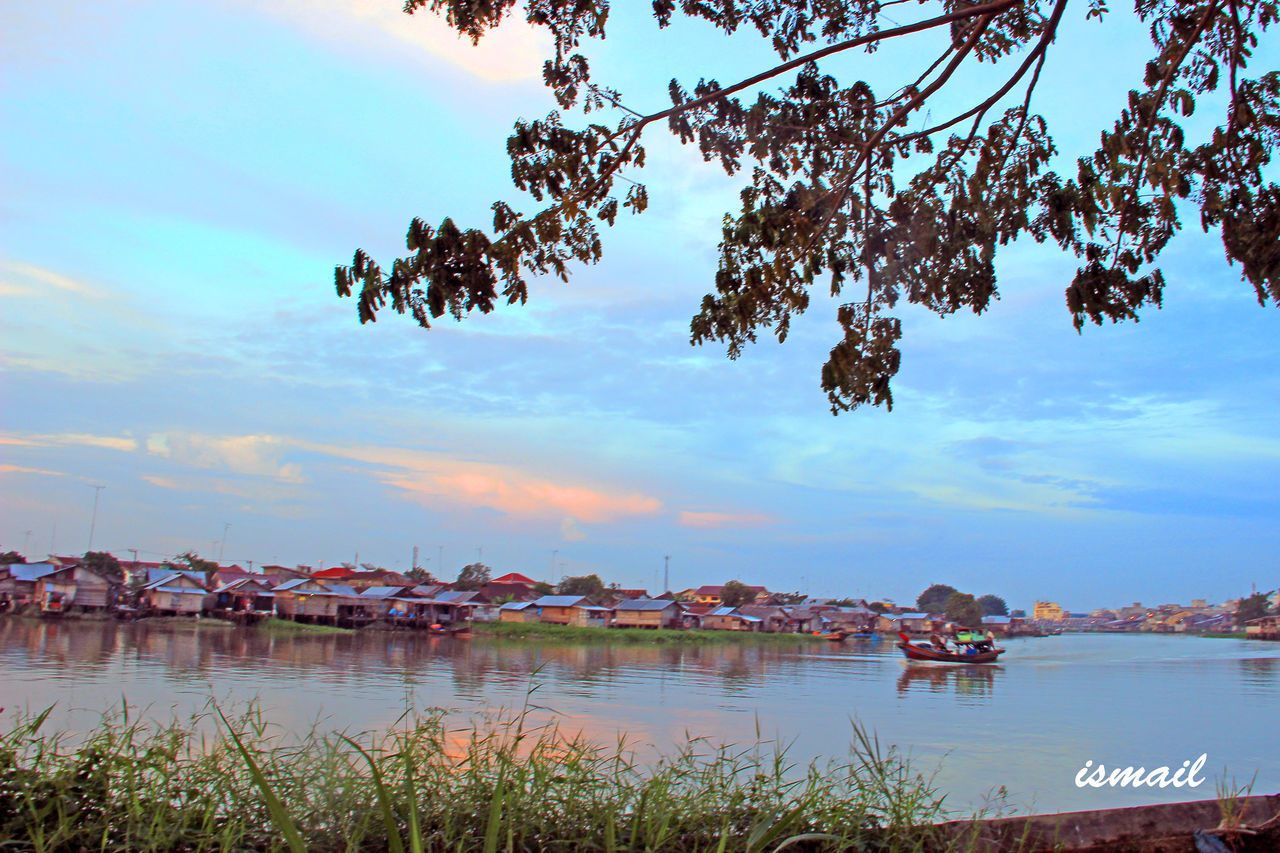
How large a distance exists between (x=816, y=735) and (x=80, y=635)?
3036cm

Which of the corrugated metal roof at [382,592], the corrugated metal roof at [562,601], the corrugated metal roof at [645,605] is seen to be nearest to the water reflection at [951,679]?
the corrugated metal roof at [645,605]

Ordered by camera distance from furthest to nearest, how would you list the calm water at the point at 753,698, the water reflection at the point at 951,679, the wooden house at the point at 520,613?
the wooden house at the point at 520,613 < the water reflection at the point at 951,679 < the calm water at the point at 753,698

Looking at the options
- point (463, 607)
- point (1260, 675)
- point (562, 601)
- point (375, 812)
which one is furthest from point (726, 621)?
point (375, 812)

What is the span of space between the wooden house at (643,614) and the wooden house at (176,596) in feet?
74.2

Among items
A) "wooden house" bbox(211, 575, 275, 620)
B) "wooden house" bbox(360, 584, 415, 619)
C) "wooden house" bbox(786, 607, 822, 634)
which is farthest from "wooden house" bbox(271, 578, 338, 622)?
"wooden house" bbox(786, 607, 822, 634)

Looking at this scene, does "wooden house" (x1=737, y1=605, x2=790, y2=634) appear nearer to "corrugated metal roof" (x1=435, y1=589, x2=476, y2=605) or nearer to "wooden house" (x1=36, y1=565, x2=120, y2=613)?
"corrugated metal roof" (x1=435, y1=589, x2=476, y2=605)

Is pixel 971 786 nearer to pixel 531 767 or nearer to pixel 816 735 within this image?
pixel 816 735

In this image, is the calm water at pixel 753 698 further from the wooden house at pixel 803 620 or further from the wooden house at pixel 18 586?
the wooden house at pixel 803 620

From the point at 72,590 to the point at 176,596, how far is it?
15.2 feet

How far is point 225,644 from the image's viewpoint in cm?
3125

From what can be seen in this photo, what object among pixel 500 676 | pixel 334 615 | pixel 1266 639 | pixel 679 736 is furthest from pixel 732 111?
pixel 1266 639

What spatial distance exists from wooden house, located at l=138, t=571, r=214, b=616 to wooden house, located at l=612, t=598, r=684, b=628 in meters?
22.6

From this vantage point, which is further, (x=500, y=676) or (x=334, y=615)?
(x=334, y=615)

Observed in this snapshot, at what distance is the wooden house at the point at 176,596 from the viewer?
1754 inches
